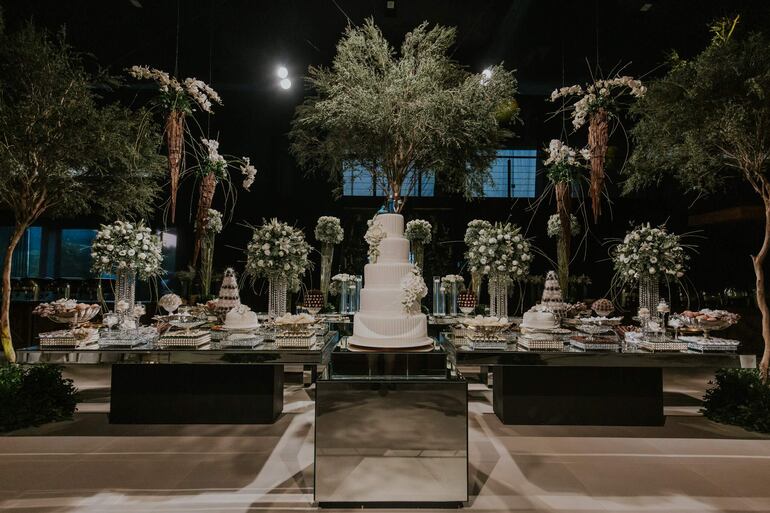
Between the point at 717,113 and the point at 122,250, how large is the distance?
5841 millimetres

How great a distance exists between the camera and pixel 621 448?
366 centimetres

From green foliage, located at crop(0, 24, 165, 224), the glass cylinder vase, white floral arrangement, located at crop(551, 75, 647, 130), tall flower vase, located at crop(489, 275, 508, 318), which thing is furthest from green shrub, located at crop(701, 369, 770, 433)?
green foliage, located at crop(0, 24, 165, 224)

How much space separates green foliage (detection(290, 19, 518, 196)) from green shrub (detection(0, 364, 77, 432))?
12.1 ft

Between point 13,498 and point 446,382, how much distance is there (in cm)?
282

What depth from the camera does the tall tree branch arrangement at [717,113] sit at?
12.7 feet

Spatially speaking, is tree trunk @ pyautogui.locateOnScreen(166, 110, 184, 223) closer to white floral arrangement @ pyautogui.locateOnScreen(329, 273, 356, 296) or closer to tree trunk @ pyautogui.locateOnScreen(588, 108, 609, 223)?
white floral arrangement @ pyautogui.locateOnScreen(329, 273, 356, 296)

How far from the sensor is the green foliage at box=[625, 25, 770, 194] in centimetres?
386

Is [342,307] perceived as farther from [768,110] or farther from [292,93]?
[768,110]

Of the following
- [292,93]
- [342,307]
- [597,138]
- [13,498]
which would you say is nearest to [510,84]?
[597,138]

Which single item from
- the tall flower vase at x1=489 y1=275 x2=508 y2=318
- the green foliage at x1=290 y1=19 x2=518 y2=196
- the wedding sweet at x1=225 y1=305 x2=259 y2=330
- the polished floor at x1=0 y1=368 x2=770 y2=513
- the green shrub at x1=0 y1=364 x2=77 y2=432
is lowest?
the polished floor at x1=0 y1=368 x2=770 y2=513

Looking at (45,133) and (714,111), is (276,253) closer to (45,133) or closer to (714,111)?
(45,133)

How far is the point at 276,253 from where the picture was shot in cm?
474

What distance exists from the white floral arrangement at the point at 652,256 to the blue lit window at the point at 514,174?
11.7ft

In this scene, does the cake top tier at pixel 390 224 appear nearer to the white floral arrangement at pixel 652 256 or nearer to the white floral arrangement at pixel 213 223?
the white floral arrangement at pixel 652 256
